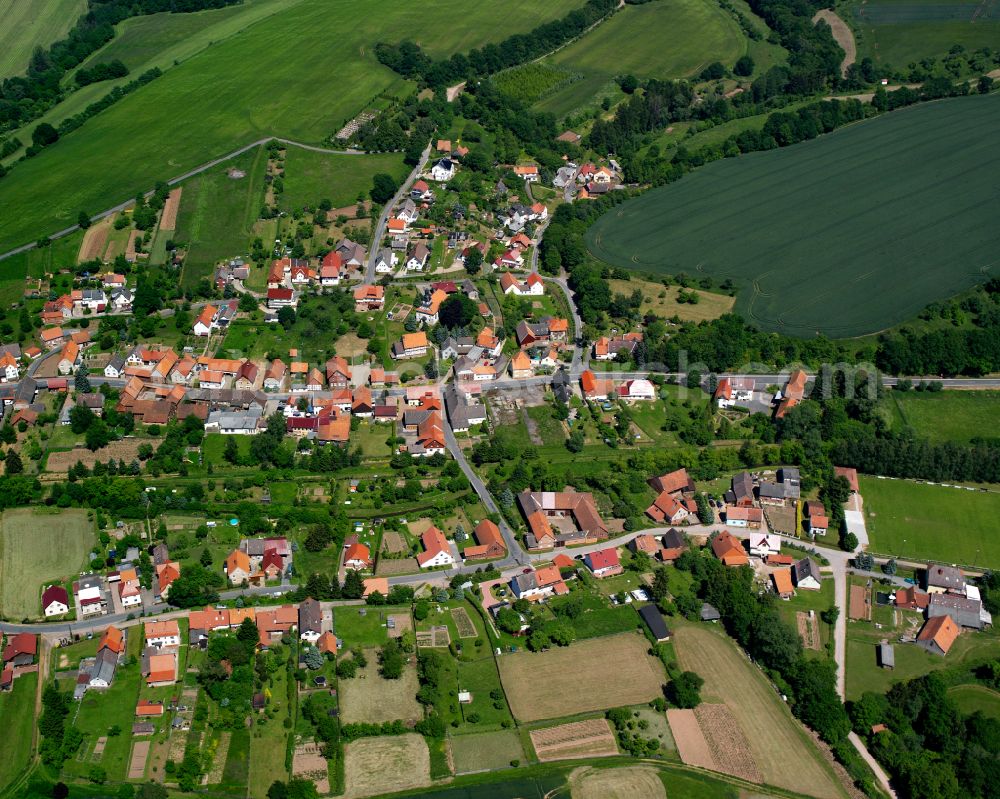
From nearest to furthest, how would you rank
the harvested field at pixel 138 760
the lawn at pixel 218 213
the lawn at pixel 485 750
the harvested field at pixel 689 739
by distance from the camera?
the harvested field at pixel 138 760 < the lawn at pixel 485 750 < the harvested field at pixel 689 739 < the lawn at pixel 218 213

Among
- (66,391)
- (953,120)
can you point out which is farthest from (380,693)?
(953,120)

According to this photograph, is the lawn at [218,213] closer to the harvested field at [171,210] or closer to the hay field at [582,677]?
the harvested field at [171,210]

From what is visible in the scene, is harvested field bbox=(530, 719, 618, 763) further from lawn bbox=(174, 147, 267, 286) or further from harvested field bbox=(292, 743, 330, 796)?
lawn bbox=(174, 147, 267, 286)

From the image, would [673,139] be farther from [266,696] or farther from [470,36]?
[266,696]

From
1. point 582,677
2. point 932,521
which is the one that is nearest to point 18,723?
point 582,677

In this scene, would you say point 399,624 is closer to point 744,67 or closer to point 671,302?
point 671,302

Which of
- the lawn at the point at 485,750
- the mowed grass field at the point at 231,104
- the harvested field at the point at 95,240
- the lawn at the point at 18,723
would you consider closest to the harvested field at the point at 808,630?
A: the lawn at the point at 485,750
